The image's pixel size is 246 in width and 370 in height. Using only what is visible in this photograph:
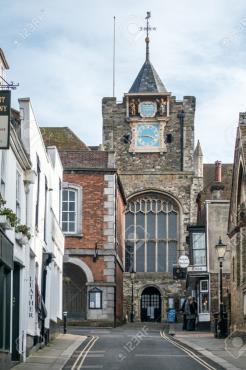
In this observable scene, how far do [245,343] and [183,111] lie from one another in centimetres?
4217

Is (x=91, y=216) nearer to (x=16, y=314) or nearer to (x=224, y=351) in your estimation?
(x=224, y=351)

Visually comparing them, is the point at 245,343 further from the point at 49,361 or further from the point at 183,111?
the point at 183,111

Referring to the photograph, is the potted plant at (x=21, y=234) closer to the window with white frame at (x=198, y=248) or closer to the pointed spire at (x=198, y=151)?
the window with white frame at (x=198, y=248)

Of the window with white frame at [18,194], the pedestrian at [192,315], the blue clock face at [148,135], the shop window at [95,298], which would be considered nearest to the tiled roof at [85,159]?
the shop window at [95,298]

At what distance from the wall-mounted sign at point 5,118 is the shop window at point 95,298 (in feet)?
99.0

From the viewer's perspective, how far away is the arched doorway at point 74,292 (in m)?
45.2

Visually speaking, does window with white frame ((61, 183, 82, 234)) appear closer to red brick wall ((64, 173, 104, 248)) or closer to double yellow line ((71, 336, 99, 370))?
red brick wall ((64, 173, 104, 248))

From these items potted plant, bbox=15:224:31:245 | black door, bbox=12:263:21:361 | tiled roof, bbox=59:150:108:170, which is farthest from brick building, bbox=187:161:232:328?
potted plant, bbox=15:224:31:245

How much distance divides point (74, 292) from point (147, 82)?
3157 cm

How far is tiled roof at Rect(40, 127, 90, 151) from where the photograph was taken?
53656 millimetres

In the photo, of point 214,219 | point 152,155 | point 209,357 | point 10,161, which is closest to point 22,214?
point 10,161

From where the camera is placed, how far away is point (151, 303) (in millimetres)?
69000

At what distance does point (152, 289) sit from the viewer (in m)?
68.7

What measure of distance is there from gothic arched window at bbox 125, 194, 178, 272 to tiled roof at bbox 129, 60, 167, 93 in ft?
31.1
